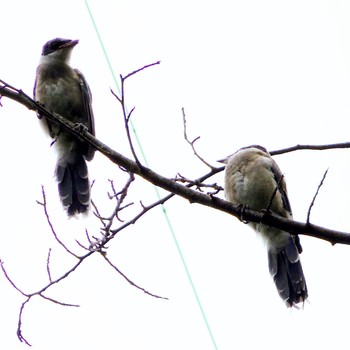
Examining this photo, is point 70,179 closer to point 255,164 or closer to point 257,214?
point 255,164

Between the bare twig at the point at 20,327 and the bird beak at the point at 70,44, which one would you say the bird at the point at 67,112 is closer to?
the bird beak at the point at 70,44

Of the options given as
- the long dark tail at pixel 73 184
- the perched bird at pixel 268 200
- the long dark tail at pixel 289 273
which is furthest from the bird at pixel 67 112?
the long dark tail at pixel 289 273

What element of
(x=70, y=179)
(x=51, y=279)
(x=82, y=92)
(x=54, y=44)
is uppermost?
(x=54, y=44)

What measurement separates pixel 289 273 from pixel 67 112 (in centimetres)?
173

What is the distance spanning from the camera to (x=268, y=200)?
3484mm

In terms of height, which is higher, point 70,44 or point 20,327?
point 70,44

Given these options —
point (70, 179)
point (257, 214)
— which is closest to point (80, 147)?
point (70, 179)

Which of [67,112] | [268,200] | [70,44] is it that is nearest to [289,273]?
[268,200]

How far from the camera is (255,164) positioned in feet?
11.7

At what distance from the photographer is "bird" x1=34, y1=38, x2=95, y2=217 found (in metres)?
3.93

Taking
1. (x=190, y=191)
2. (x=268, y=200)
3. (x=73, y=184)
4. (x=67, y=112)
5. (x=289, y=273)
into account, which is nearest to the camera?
(x=190, y=191)

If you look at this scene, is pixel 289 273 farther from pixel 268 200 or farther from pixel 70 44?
pixel 70 44

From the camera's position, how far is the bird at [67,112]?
155 inches

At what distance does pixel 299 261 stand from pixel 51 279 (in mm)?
1248
